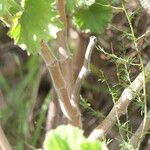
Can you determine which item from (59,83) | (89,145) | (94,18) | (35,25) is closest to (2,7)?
(35,25)

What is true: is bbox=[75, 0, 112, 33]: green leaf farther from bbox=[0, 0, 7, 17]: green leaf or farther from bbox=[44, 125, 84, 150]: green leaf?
bbox=[44, 125, 84, 150]: green leaf

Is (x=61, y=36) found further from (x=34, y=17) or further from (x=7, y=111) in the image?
(x=7, y=111)

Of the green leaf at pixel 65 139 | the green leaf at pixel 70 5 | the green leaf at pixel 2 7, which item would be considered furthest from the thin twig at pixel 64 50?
the green leaf at pixel 65 139

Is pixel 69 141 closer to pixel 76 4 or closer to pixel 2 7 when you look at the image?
pixel 2 7

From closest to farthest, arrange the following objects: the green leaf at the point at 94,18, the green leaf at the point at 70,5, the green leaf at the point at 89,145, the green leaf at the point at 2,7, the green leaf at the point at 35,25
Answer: the green leaf at the point at 89,145, the green leaf at the point at 2,7, the green leaf at the point at 35,25, the green leaf at the point at 70,5, the green leaf at the point at 94,18

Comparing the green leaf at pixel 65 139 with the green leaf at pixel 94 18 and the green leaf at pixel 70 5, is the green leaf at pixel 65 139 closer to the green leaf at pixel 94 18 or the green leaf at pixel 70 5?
the green leaf at pixel 70 5

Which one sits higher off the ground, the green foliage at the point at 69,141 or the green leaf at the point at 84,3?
the green leaf at the point at 84,3
